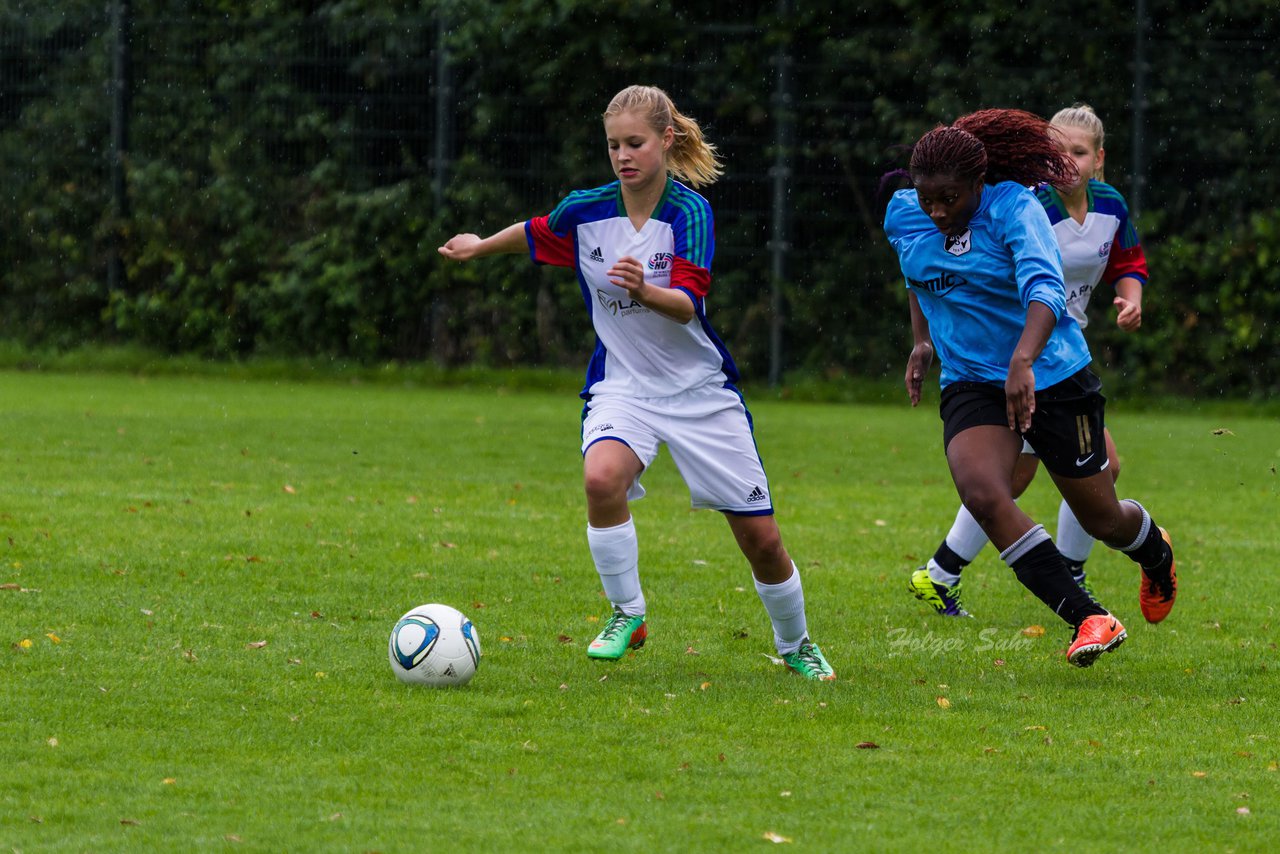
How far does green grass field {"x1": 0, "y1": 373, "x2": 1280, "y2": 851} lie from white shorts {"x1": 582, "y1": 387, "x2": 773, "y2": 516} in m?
0.60

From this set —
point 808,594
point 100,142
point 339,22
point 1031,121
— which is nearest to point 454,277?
point 339,22

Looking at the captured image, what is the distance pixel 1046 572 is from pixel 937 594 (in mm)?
1526

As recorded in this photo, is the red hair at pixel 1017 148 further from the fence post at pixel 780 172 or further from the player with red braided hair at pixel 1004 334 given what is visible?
the fence post at pixel 780 172

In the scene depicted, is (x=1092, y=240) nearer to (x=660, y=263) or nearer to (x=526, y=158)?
(x=660, y=263)

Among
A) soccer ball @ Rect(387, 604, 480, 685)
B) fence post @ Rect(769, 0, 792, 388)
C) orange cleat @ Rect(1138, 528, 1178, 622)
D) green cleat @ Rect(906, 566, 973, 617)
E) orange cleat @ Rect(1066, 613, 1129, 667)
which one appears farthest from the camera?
fence post @ Rect(769, 0, 792, 388)

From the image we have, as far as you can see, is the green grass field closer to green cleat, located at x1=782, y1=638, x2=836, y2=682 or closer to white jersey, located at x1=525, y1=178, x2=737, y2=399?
green cleat, located at x1=782, y1=638, x2=836, y2=682

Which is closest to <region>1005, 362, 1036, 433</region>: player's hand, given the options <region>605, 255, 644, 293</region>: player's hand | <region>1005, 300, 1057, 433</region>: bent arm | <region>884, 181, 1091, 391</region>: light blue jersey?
<region>1005, 300, 1057, 433</region>: bent arm

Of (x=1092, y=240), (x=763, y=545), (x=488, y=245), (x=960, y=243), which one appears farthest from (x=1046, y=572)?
(x=488, y=245)

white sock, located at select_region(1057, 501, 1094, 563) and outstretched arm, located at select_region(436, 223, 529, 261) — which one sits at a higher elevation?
outstretched arm, located at select_region(436, 223, 529, 261)

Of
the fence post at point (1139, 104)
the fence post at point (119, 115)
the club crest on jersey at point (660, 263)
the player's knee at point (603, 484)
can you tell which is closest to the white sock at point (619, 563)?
the player's knee at point (603, 484)

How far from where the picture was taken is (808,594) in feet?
24.8

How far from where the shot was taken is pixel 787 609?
5852mm

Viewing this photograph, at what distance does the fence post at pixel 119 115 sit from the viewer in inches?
800

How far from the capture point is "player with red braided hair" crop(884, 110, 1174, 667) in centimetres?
559
